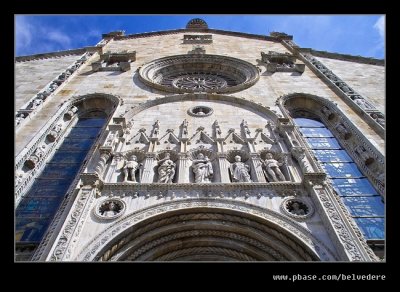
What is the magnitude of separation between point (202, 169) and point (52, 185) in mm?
4029

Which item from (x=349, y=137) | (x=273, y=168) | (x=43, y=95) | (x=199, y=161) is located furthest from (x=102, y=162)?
(x=349, y=137)

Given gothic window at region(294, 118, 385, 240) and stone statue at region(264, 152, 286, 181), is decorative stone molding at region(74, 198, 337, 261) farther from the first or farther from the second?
gothic window at region(294, 118, 385, 240)

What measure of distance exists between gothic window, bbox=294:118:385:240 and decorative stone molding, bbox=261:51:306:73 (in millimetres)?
4976

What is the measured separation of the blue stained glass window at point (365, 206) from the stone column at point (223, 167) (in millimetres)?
3010

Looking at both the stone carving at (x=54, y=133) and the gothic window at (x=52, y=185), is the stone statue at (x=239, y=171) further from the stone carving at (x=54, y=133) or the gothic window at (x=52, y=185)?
the stone carving at (x=54, y=133)

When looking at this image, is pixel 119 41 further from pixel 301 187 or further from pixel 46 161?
pixel 301 187

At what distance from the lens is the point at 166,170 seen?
998 centimetres

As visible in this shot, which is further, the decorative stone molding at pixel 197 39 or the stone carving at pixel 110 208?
the decorative stone molding at pixel 197 39

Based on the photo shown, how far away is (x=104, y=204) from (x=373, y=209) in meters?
6.30

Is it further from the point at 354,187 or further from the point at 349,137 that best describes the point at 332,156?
→ the point at 354,187

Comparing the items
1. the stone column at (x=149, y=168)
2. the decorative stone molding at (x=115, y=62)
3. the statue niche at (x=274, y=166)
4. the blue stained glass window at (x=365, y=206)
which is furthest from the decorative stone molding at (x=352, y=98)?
the decorative stone molding at (x=115, y=62)

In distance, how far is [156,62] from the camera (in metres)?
19.3

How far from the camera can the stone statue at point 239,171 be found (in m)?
9.57
